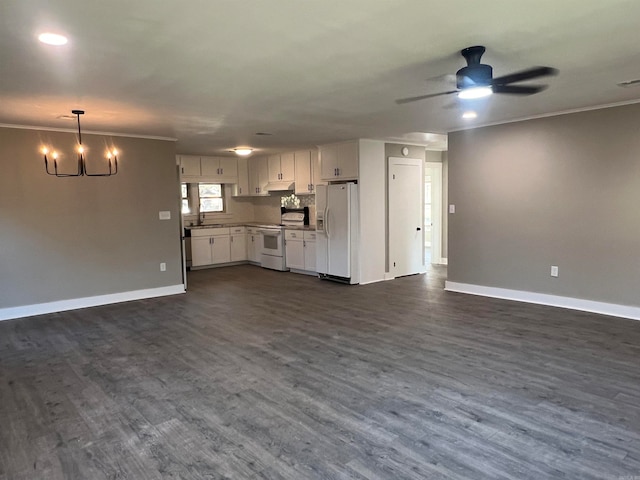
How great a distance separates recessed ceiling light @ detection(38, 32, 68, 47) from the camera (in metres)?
2.54

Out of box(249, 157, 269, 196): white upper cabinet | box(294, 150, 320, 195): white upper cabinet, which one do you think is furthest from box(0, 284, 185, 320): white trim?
box(249, 157, 269, 196): white upper cabinet

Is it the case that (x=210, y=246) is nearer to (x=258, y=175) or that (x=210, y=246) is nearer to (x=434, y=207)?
(x=258, y=175)

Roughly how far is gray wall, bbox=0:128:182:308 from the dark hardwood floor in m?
0.65

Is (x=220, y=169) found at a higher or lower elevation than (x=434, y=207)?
higher

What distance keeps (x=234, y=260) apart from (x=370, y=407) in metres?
7.09

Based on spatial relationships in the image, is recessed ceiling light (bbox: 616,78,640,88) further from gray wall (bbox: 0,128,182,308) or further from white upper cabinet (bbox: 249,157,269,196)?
white upper cabinet (bbox: 249,157,269,196)

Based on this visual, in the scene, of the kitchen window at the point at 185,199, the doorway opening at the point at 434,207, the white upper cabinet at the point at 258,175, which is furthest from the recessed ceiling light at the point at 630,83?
the kitchen window at the point at 185,199

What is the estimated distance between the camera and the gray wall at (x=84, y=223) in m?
5.46

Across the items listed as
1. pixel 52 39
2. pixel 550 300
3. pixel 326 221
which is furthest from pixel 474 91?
pixel 326 221

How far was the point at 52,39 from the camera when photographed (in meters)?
2.60

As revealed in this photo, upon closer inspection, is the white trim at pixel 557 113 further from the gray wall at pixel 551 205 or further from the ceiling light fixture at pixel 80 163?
the ceiling light fixture at pixel 80 163

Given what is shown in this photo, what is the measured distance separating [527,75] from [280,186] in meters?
6.03

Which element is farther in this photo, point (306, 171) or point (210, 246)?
point (210, 246)

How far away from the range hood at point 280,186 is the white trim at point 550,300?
12.3ft
